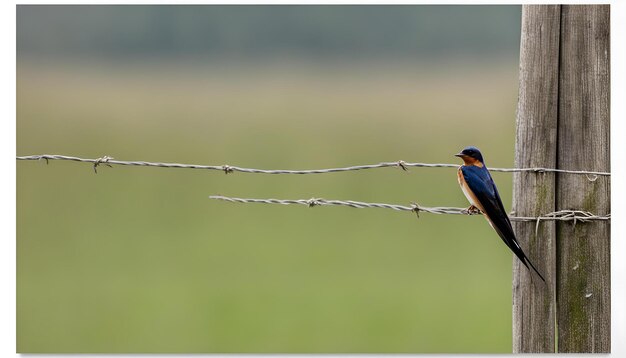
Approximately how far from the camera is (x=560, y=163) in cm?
310

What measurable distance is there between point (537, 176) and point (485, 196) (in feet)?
0.82

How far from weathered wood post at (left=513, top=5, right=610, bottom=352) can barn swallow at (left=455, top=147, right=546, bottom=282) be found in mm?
50

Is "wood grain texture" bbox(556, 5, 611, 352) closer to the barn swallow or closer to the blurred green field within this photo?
the barn swallow

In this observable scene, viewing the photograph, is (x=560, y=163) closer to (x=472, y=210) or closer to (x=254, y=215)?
(x=472, y=210)

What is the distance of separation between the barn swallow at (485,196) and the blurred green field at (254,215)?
0.49 meters

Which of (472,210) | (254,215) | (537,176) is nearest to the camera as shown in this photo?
(537,176)

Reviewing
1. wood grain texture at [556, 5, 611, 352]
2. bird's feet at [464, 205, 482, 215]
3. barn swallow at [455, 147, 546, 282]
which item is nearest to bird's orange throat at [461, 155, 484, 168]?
barn swallow at [455, 147, 546, 282]

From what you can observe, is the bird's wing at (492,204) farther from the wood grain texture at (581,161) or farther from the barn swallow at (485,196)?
the wood grain texture at (581,161)

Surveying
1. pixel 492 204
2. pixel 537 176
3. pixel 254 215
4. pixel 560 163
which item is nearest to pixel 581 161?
pixel 560 163

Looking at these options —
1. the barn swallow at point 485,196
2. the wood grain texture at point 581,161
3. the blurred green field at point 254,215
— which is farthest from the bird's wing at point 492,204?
the blurred green field at point 254,215

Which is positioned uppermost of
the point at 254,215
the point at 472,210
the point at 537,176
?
the point at 537,176

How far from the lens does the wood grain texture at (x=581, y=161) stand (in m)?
3.09
